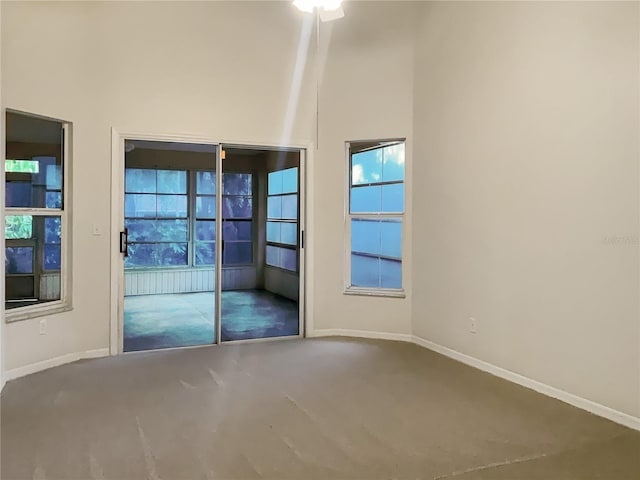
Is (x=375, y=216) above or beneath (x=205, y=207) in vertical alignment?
beneath

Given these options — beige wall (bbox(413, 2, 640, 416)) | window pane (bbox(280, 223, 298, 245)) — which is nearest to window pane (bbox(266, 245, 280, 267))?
window pane (bbox(280, 223, 298, 245))

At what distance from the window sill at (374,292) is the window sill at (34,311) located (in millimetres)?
2646

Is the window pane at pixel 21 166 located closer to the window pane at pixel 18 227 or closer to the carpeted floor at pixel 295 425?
the window pane at pixel 18 227

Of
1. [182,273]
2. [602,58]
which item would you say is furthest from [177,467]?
[182,273]

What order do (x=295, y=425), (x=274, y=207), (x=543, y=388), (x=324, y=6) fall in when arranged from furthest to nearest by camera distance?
(x=274, y=207) → (x=324, y=6) → (x=543, y=388) → (x=295, y=425)

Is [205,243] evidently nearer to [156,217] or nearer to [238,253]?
[156,217]

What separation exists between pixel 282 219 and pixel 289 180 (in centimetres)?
63

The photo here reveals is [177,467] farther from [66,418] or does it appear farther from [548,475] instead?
[548,475]

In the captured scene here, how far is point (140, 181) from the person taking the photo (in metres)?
8.48

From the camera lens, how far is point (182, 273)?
858cm

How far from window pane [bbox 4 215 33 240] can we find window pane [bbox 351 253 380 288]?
303 centimetres

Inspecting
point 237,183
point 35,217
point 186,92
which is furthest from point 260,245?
point 35,217

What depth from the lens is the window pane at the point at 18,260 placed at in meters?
4.03

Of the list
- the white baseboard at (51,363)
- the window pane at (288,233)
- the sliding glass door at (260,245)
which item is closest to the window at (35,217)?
the white baseboard at (51,363)
